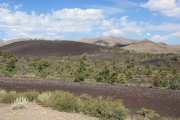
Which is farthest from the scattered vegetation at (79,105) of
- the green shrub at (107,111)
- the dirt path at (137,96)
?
the dirt path at (137,96)

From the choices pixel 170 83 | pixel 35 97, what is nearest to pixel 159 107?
pixel 35 97

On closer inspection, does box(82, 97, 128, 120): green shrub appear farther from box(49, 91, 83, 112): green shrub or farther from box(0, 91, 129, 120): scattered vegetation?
box(49, 91, 83, 112): green shrub

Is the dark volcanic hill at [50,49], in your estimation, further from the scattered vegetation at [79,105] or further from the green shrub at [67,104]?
the green shrub at [67,104]

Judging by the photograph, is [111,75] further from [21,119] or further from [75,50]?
[75,50]

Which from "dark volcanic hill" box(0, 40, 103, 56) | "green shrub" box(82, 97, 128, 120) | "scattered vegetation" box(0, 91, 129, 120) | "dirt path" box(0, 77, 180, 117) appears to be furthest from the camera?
"dark volcanic hill" box(0, 40, 103, 56)

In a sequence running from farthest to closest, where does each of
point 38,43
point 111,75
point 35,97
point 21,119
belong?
point 38,43, point 111,75, point 35,97, point 21,119

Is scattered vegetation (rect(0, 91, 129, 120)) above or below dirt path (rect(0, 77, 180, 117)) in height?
above

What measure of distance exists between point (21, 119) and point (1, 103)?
518 centimetres

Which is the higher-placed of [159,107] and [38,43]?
[38,43]

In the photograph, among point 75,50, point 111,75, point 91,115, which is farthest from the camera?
point 75,50

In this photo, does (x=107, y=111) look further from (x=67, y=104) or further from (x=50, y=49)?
(x=50, y=49)

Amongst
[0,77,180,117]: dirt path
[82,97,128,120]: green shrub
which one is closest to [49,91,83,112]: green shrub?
[82,97,128,120]: green shrub

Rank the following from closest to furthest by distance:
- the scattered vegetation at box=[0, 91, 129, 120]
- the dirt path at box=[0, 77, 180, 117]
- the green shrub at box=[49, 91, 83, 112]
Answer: the scattered vegetation at box=[0, 91, 129, 120], the green shrub at box=[49, 91, 83, 112], the dirt path at box=[0, 77, 180, 117]

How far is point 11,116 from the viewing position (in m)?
9.51
